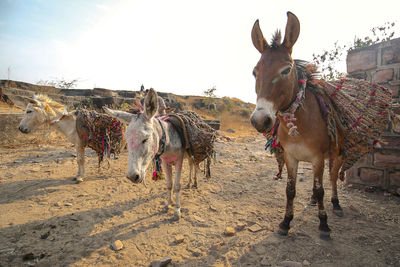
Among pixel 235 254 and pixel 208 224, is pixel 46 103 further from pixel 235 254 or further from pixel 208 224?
pixel 235 254

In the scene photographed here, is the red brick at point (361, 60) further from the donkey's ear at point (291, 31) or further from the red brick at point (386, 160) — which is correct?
the donkey's ear at point (291, 31)

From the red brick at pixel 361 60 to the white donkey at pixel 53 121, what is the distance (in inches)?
254

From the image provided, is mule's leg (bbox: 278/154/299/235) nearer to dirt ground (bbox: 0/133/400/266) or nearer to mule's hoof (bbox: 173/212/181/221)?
dirt ground (bbox: 0/133/400/266)

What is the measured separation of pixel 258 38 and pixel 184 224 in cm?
273

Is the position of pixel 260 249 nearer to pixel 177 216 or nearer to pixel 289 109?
pixel 177 216

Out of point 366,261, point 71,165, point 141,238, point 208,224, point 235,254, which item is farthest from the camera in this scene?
point 71,165

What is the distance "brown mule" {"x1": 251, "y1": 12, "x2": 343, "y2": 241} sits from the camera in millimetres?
2020

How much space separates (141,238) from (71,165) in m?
4.17

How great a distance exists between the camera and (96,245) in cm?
245

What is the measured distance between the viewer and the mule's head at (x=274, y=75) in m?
1.92

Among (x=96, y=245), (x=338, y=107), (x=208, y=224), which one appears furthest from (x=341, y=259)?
(x=96, y=245)

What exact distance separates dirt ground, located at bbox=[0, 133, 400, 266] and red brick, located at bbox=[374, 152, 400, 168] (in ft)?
1.91

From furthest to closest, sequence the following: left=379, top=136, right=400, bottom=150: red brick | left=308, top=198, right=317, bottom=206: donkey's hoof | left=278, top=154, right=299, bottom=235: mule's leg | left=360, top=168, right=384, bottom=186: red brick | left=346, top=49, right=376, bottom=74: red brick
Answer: left=346, top=49, right=376, bottom=74: red brick
left=360, top=168, right=384, bottom=186: red brick
left=379, top=136, right=400, bottom=150: red brick
left=308, top=198, right=317, bottom=206: donkey's hoof
left=278, top=154, right=299, bottom=235: mule's leg

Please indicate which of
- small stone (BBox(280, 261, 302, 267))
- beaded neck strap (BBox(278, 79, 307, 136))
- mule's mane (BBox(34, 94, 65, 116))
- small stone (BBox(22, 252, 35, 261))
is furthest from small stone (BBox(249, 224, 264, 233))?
mule's mane (BBox(34, 94, 65, 116))
